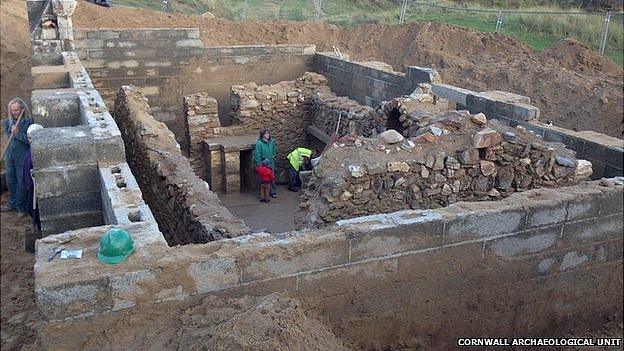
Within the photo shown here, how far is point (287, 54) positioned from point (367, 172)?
9.81 metres

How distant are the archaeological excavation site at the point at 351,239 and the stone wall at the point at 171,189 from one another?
34 mm

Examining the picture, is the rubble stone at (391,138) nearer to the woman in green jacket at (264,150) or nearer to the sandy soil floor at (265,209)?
the sandy soil floor at (265,209)

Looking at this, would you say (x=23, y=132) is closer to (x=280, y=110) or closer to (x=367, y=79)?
(x=280, y=110)

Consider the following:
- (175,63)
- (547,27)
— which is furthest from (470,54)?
(175,63)

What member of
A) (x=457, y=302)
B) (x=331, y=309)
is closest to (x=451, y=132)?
(x=457, y=302)

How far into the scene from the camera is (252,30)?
20422mm

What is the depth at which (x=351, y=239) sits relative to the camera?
4363 millimetres

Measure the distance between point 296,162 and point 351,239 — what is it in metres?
6.64

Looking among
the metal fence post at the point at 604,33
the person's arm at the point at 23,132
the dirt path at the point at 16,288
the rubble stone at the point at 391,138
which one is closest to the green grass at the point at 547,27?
the metal fence post at the point at 604,33

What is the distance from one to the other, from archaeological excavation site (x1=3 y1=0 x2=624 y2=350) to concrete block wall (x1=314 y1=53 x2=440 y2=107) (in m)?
1.61

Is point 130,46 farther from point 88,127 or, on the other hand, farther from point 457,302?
point 457,302

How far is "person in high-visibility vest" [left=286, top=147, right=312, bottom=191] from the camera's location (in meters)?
11.0

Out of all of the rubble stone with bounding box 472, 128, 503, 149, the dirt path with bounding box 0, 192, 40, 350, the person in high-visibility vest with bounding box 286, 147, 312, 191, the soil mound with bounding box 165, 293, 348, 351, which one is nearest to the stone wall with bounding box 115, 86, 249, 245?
the soil mound with bounding box 165, 293, 348, 351

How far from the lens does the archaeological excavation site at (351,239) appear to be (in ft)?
12.4
